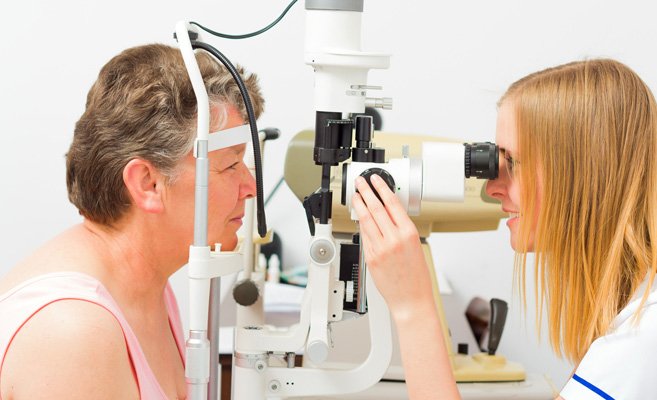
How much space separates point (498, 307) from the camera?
77.8 inches

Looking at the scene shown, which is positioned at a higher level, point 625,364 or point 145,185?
point 145,185

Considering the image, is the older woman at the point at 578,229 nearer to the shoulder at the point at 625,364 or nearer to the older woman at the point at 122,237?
the shoulder at the point at 625,364

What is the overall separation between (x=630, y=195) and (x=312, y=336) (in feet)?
1.67

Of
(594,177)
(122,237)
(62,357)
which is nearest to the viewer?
(62,357)

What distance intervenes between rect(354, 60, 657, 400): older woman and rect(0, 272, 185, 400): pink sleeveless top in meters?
0.37

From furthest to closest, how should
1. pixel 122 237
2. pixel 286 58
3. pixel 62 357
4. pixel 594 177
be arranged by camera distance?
pixel 286 58 → pixel 122 237 → pixel 594 177 → pixel 62 357

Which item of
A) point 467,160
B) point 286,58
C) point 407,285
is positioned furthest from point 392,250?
point 286,58

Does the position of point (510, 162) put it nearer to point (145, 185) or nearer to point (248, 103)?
point (248, 103)

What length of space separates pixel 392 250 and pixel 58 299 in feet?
1.53

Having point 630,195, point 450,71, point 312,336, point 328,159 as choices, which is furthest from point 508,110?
point 450,71

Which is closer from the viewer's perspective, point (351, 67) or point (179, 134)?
point (351, 67)

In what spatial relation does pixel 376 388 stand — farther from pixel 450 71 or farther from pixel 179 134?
pixel 450 71

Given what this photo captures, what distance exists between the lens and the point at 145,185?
52.9 inches

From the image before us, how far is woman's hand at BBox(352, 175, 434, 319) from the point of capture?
123 centimetres
